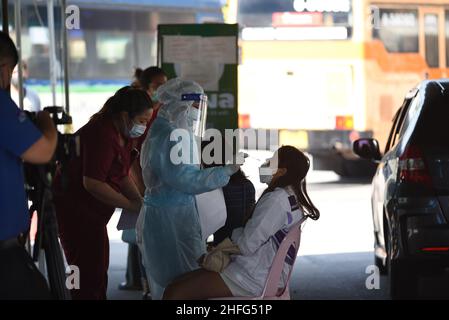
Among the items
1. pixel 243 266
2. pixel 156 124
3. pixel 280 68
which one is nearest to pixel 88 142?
pixel 156 124

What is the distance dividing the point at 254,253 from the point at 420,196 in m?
1.90

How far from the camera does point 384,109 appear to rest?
18484 mm

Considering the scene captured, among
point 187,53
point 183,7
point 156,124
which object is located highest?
point 183,7

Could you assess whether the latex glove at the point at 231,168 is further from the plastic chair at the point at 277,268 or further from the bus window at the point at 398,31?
the bus window at the point at 398,31

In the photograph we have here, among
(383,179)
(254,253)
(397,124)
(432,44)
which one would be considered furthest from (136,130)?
(432,44)

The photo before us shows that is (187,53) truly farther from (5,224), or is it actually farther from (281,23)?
(281,23)

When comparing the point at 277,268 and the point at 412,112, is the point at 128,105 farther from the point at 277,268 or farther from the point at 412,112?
the point at 412,112

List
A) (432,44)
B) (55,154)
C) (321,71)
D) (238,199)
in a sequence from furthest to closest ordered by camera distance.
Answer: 1. (432,44)
2. (321,71)
3. (238,199)
4. (55,154)

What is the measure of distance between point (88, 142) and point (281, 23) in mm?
12465

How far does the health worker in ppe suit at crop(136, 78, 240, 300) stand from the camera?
5816mm

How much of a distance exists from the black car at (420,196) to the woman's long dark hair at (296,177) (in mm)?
1452

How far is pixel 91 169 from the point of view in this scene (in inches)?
245

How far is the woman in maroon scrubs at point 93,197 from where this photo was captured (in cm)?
623

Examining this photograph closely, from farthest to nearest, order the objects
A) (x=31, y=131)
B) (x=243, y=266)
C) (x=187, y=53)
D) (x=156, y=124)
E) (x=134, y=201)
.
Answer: (x=187, y=53), (x=134, y=201), (x=156, y=124), (x=243, y=266), (x=31, y=131)
